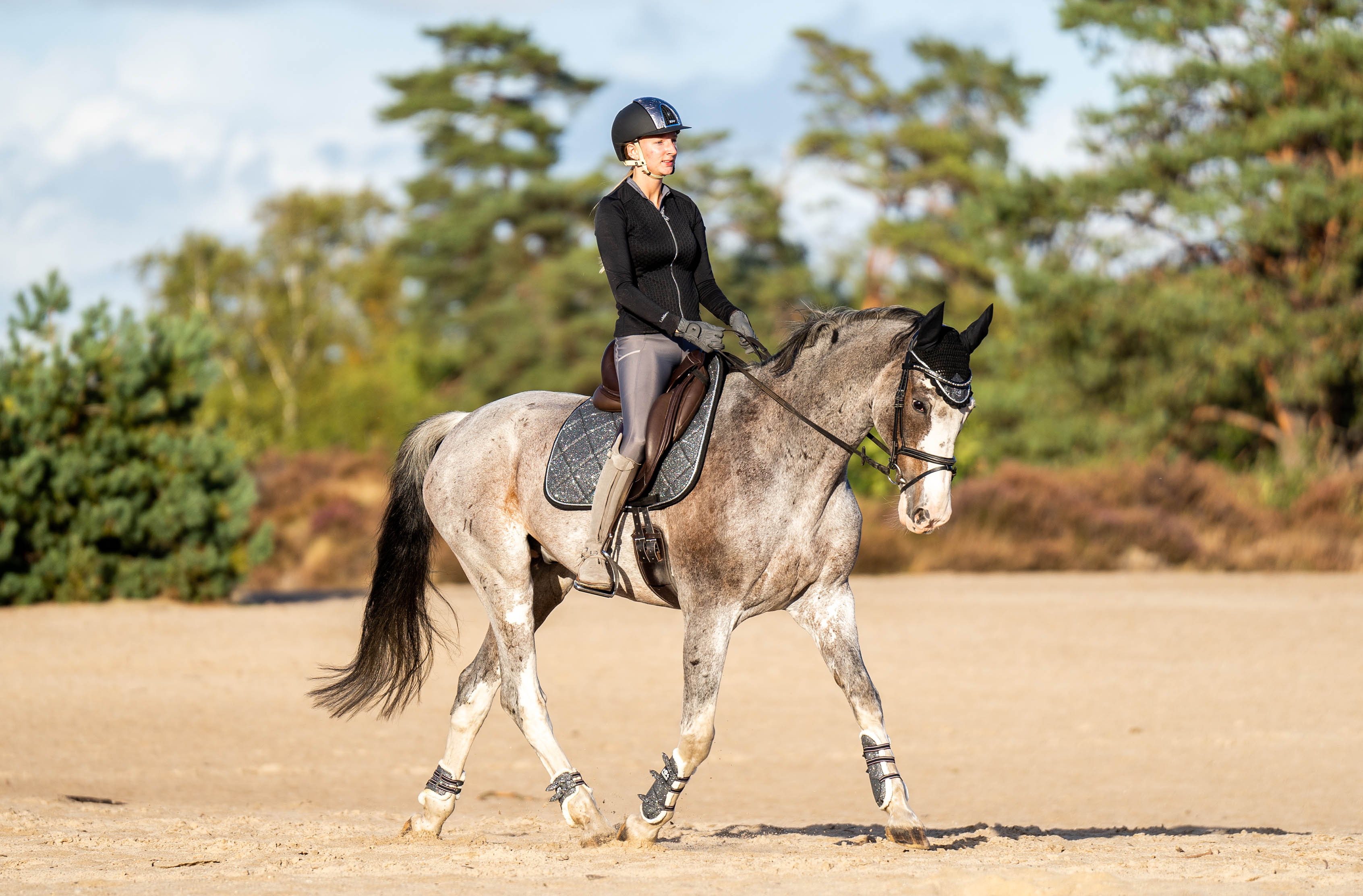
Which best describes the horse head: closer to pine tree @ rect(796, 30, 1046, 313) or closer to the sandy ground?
the sandy ground

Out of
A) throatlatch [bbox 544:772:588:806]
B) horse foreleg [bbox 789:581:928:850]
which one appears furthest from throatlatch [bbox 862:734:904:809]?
throatlatch [bbox 544:772:588:806]

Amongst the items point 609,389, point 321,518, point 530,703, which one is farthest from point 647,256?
point 321,518

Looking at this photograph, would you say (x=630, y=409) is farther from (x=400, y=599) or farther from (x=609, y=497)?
(x=400, y=599)

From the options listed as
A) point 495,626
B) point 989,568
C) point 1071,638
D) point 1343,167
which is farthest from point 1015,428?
point 495,626

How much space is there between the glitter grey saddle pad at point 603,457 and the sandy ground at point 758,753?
1468 mm

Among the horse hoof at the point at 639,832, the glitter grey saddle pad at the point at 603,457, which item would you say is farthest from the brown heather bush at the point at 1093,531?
the horse hoof at the point at 639,832

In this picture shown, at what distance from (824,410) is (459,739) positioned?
2.34 meters

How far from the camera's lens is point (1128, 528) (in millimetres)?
19859

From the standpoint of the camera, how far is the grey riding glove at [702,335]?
5543mm

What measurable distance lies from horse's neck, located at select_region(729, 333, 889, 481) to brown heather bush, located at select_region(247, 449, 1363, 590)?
11954 mm

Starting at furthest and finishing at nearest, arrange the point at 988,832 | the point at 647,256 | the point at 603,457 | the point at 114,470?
the point at 114,470, the point at 988,832, the point at 603,457, the point at 647,256

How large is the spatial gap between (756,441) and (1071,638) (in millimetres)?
9067

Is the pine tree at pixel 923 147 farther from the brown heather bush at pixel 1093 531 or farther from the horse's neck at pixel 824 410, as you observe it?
the horse's neck at pixel 824 410

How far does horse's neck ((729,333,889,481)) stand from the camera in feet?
18.2
